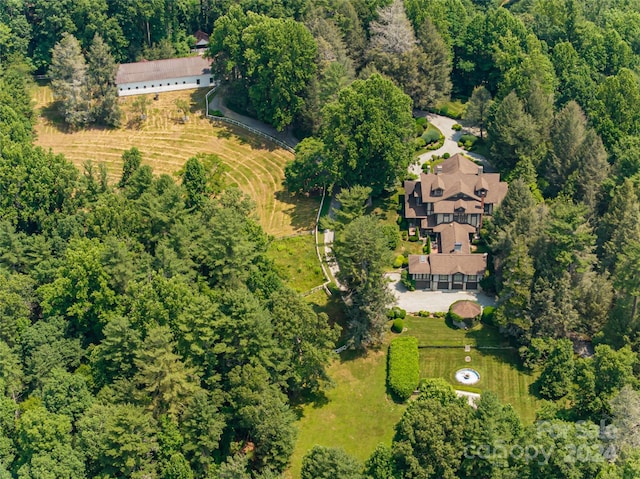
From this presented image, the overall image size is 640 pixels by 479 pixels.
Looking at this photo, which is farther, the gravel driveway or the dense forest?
the gravel driveway

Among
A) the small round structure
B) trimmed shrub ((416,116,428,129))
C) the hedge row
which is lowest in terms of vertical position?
the small round structure

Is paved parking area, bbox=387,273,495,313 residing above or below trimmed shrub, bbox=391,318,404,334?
above

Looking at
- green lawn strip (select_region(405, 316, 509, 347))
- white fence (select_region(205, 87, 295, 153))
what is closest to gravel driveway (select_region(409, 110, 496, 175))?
white fence (select_region(205, 87, 295, 153))

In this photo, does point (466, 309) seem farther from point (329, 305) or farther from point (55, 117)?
point (55, 117)

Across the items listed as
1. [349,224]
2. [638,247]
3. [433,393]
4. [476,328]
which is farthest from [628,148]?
[433,393]

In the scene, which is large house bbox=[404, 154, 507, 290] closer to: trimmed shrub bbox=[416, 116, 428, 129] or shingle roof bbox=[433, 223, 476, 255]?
shingle roof bbox=[433, 223, 476, 255]

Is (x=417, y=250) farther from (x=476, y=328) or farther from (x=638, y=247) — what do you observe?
(x=638, y=247)
